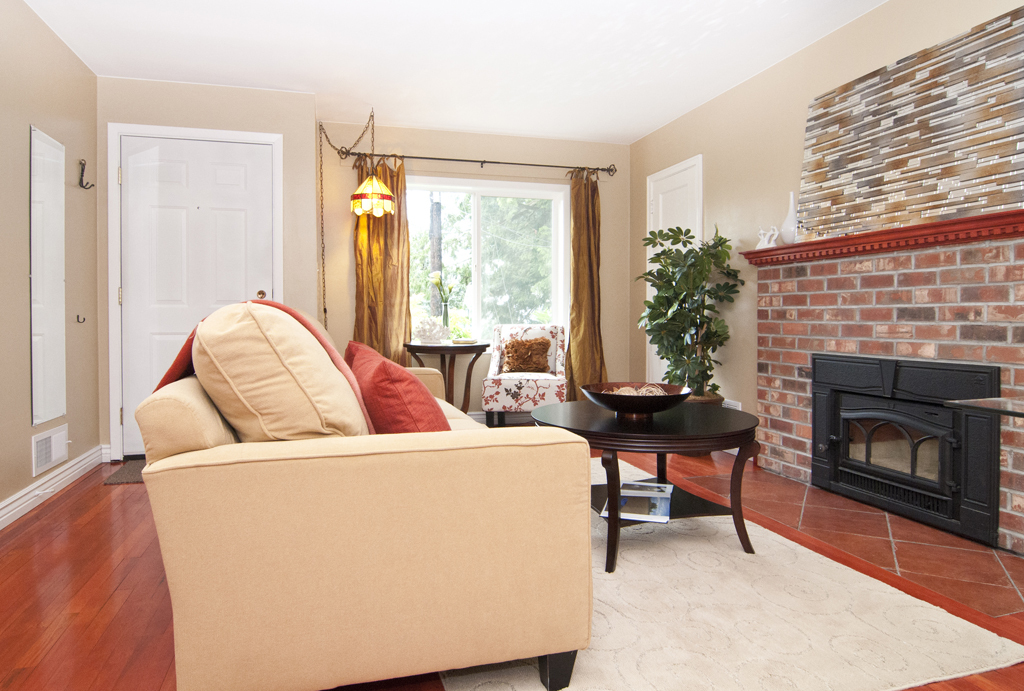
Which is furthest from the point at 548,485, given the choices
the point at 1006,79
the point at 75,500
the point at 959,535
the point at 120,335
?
the point at 120,335

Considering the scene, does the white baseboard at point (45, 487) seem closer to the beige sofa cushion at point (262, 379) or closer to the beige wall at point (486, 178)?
the beige wall at point (486, 178)

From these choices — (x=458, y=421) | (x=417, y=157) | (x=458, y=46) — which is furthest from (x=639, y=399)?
(x=417, y=157)

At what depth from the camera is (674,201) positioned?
5008 mm

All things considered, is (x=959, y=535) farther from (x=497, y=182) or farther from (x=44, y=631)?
(x=497, y=182)

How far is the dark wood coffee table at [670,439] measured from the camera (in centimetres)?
215

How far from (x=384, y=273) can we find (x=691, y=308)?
2405mm

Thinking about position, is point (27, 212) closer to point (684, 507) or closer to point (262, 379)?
point (262, 379)

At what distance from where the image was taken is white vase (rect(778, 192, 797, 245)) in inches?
143

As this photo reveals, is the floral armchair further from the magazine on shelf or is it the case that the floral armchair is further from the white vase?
the magazine on shelf

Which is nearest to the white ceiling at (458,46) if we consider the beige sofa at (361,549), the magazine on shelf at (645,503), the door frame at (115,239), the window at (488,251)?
the door frame at (115,239)

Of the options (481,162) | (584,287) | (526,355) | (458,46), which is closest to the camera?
(458,46)

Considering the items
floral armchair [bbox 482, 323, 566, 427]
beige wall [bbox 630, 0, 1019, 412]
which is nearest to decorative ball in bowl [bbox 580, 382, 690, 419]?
beige wall [bbox 630, 0, 1019, 412]

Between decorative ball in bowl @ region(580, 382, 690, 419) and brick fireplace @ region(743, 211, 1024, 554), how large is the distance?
1227 millimetres

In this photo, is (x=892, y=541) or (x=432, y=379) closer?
(x=892, y=541)
